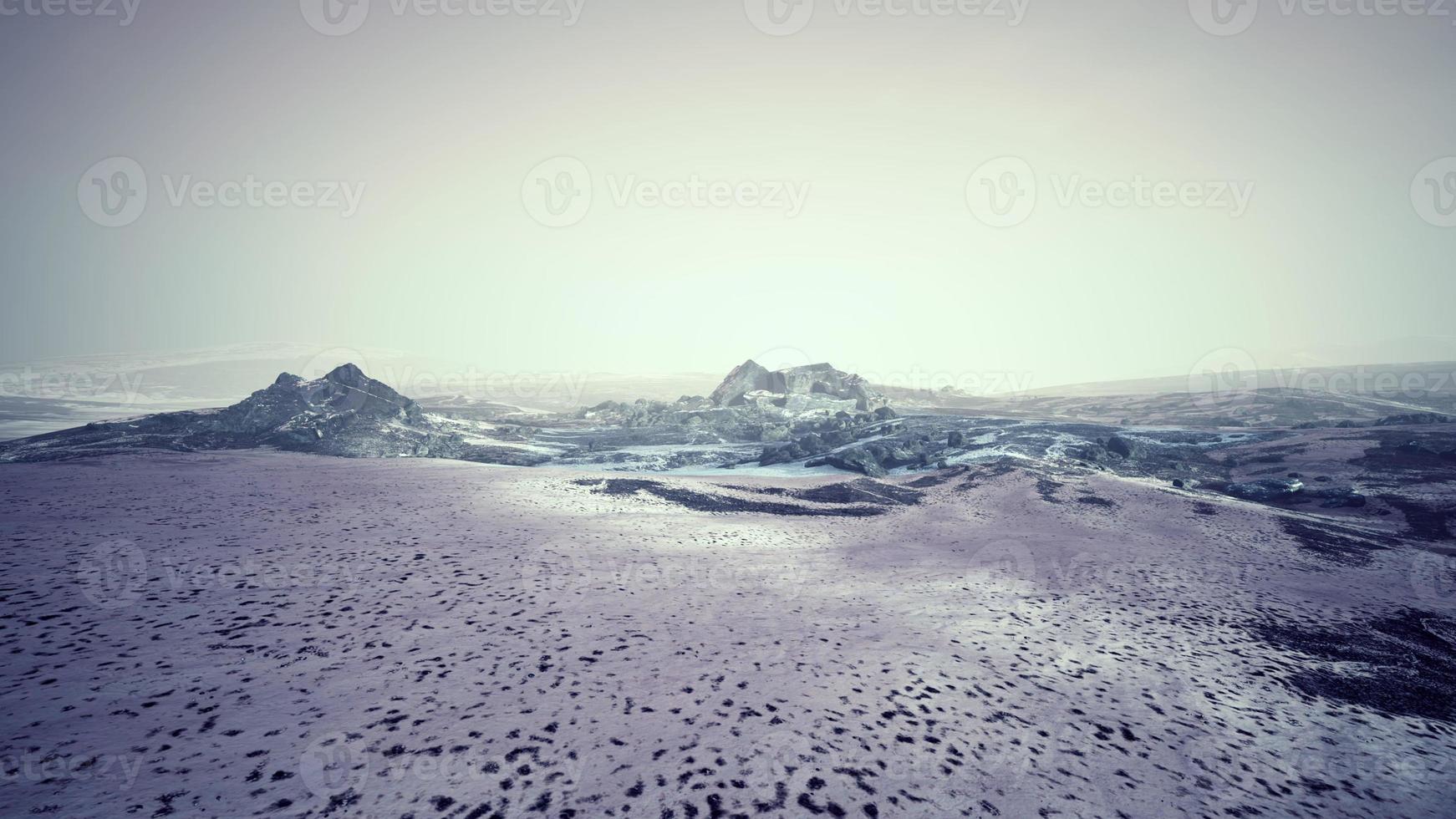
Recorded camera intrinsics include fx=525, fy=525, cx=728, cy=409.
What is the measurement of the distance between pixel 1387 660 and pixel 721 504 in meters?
21.4

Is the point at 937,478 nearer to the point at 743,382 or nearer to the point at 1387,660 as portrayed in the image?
the point at 1387,660

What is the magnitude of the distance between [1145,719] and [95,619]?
20.2 m

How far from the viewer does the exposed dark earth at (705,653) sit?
277 inches

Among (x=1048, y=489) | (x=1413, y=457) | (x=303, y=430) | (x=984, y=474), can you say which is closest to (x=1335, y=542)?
(x=1048, y=489)

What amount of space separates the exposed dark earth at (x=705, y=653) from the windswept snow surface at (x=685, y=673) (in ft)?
0.25

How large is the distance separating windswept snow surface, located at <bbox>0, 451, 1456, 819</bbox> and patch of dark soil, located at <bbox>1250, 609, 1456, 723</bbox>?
0.09 meters

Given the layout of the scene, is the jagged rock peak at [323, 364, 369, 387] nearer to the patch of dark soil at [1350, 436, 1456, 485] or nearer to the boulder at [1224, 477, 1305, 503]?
the boulder at [1224, 477, 1305, 503]

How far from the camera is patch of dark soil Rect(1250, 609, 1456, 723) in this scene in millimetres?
10094

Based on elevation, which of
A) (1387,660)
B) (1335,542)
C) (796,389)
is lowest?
(1335,542)

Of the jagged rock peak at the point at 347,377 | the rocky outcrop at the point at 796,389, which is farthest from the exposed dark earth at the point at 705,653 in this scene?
the rocky outcrop at the point at 796,389

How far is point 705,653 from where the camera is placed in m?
10.9

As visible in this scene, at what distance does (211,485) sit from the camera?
2445cm

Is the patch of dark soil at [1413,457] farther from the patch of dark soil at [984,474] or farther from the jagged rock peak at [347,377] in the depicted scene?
the jagged rock peak at [347,377]

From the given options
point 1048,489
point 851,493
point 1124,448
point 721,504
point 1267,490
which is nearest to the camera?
point 721,504
